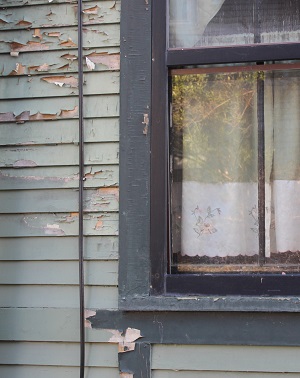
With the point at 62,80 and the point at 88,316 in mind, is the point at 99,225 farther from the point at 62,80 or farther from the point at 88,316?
the point at 62,80

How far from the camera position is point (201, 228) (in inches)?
119

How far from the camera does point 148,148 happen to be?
3031 millimetres

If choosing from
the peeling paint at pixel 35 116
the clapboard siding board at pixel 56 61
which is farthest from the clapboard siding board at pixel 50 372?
the clapboard siding board at pixel 56 61

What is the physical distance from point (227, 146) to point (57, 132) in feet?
2.81

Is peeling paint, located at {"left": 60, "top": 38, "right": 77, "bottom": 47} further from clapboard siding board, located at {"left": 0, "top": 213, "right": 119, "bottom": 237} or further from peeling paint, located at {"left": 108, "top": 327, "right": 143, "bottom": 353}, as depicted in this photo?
peeling paint, located at {"left": 108, "top": 327, "right": 143, "bottom": 353}

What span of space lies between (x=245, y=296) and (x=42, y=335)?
1.01 meters

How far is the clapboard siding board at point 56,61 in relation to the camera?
10.2ft

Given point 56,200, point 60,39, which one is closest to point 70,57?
point 60,39

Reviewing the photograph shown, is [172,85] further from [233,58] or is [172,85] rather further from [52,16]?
[52,16]

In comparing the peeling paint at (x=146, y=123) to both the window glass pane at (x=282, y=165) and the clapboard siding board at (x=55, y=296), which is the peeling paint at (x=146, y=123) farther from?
the clapboard siding board at (x=55, y=296)

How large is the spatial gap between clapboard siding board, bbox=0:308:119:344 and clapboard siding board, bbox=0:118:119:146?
838mm

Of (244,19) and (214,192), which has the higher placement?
(244,19)

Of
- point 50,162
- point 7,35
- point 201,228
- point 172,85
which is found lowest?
point 201,228

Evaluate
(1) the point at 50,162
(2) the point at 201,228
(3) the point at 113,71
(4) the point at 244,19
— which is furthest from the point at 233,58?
(1) the point at 50,162
